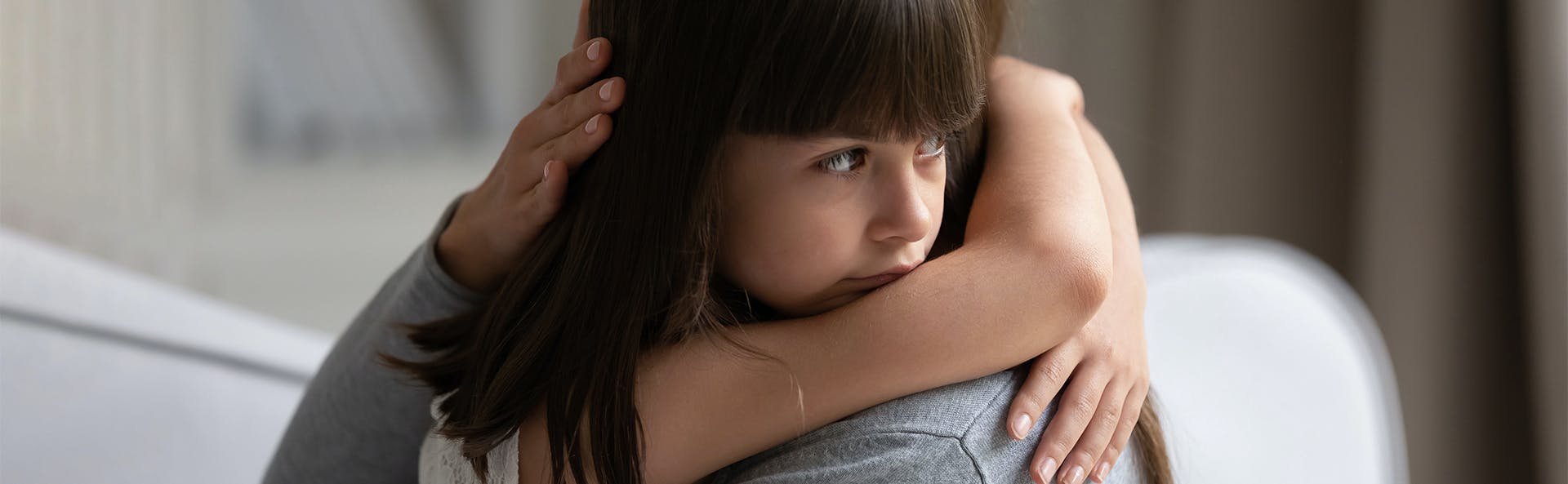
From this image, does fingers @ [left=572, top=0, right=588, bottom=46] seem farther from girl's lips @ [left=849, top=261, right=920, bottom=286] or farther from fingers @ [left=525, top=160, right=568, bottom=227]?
girl's lips @ [left=849, top=261, right=920, bottom=286]

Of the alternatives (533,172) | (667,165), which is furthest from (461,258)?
(667,165)

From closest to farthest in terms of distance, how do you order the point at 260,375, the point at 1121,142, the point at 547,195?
the point at 547,195 < the point at 260,375 < the point at 1121,142

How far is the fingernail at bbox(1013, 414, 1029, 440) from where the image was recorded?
1.83 feet

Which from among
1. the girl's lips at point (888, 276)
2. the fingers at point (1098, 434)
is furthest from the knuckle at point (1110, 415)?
the girl's lips at point (888, 276)

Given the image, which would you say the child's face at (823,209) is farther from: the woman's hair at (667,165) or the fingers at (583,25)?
the fingers at (583,25)

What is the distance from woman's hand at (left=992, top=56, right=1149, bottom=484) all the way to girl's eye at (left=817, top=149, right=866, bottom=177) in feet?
0.43

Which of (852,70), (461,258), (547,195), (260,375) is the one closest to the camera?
(852,70)

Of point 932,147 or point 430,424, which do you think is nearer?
point 932,147

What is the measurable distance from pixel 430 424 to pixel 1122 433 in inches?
18.4

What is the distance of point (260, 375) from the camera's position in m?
1.06

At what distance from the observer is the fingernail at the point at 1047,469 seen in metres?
0.56

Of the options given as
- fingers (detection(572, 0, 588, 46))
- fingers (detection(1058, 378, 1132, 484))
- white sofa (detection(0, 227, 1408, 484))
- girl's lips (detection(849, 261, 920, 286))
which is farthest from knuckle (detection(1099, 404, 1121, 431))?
fingers (detection(572, 0, 588, 46))

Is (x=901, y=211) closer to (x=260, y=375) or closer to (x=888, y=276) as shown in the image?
(x=888, y=276)

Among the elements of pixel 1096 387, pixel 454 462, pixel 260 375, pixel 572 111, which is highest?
pixel 572 111
